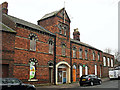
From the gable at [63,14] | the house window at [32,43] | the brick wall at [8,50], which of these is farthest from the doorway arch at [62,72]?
the brick wall at [8,50]

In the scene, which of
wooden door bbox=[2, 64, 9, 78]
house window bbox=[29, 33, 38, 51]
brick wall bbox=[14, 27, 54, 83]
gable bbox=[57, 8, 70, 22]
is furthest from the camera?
gable bbox=[57, 8, 70, 22]

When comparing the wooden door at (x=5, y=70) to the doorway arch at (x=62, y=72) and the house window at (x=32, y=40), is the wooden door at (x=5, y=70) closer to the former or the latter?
the house window at (x=32, y=40)

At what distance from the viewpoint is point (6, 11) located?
21.3 metres

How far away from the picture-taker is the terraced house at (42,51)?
17.5m

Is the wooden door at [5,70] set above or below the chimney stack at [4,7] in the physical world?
below

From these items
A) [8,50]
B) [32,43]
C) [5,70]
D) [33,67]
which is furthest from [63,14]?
[5,70]

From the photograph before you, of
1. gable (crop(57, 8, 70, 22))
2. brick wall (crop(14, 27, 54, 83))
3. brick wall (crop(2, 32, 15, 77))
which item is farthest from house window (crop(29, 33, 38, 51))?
gable (crop(57, 8, 70, 22))

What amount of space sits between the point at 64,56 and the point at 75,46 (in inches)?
167

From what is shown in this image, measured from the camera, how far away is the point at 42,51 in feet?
70.6

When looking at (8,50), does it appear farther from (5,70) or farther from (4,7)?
(4,7)

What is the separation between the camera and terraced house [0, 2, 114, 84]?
1754 centimetres

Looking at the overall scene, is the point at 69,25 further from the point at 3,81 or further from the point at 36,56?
the point at 3,81

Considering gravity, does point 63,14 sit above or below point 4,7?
above

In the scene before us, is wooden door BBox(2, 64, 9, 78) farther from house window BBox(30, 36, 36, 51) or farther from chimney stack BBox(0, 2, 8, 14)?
chimney stack BBox(0, 2, 8, 14)
